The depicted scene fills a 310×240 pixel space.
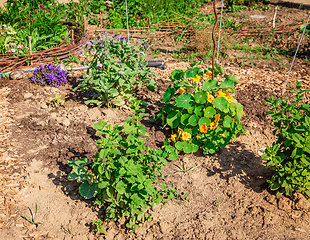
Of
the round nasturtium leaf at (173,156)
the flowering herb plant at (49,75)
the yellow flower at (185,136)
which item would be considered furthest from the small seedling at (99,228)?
the flowering herb plant at (49,75)

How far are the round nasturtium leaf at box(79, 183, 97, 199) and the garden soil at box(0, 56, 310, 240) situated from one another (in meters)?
0.14

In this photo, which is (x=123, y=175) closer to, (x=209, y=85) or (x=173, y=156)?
(x=173, y=156)

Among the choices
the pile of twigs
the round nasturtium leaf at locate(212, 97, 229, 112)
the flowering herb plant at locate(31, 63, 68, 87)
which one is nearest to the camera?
the round nasturtium leaf at locate(212, 97, 229, 112)

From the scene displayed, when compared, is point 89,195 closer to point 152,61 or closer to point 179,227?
point 179,227

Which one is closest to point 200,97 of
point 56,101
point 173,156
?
point 173,156

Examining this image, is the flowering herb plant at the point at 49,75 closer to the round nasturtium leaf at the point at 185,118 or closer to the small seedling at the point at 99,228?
the round nasturtium leaf at the point at 185,118

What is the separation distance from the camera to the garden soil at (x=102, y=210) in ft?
7.38

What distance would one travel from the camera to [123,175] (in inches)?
79.9

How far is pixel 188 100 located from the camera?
9.37ft

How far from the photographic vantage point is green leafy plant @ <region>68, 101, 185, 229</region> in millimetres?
1970

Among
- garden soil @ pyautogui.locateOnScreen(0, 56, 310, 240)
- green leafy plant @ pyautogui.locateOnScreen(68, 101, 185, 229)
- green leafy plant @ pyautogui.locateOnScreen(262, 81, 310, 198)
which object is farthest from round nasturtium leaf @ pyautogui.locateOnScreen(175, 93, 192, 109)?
green leafy plant @ pyautogui.locateOnScreen(262, 81, 310, 198)

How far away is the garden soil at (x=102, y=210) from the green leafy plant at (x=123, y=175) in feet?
0.48

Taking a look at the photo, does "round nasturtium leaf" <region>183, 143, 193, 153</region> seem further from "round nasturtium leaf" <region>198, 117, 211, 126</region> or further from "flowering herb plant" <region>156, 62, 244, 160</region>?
"round nasturtium leaf" <region>198, 117, 211, 126</region>

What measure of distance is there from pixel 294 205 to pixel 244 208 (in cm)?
43
